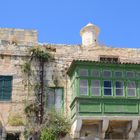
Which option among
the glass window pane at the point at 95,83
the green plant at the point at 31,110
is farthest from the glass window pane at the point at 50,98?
the glass window pane at the point at 95,83

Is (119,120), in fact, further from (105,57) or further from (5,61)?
(5,61)

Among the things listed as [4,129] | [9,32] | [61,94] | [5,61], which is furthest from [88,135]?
[9,32]

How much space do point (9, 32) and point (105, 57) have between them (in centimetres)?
546

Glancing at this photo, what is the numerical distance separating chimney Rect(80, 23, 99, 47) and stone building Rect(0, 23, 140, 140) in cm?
86

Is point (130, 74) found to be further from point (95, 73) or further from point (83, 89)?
point (83, 89)

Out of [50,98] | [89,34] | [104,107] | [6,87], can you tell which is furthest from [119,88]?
[6,87]

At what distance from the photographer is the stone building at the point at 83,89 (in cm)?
1816

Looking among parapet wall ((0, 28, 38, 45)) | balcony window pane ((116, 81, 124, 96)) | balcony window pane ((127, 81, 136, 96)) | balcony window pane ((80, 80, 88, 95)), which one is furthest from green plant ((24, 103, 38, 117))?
balcony window pane ((127, 81, 136, 96))

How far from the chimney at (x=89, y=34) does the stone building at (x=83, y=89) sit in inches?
34.0

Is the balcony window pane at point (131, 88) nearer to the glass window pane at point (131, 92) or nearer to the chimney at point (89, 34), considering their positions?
the glass window pane at point (131, 92)

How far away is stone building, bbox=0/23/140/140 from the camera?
18156mm

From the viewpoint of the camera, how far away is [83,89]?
60.4ft

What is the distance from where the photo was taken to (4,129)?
60.7ft

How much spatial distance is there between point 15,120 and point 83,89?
3580mm
